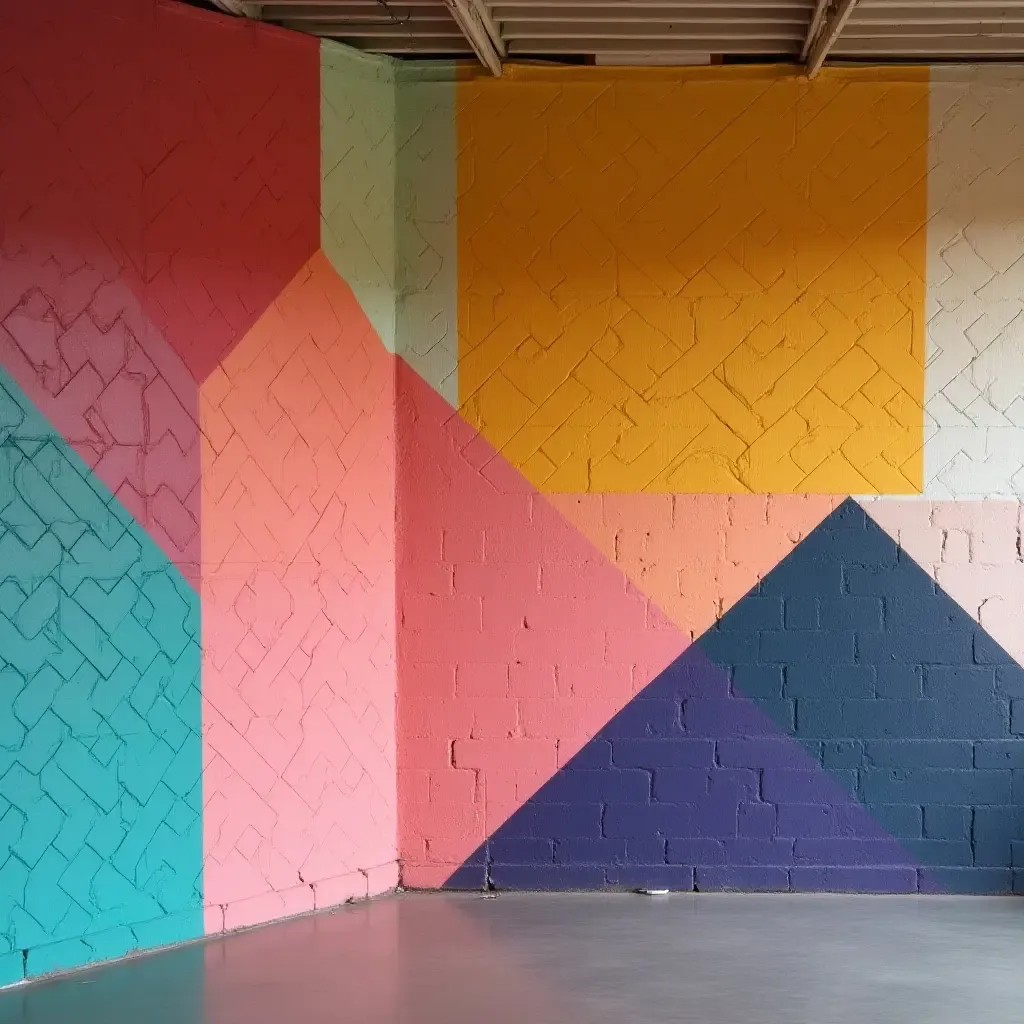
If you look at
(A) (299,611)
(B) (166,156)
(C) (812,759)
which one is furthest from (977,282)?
(B) (166,156)

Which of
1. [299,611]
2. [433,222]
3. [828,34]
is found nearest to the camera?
[828,34]

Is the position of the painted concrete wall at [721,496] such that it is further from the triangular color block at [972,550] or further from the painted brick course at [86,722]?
the painted brick course at [86,722]

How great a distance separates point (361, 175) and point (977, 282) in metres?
2.45

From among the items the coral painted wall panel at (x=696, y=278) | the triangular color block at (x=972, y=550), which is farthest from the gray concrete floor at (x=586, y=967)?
the coral painted wall panel at (x=696, y=278)

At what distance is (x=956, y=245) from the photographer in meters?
4.77

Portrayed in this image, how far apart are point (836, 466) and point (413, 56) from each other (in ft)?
7.66

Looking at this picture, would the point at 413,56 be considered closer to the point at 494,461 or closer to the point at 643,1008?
the point at 494,461

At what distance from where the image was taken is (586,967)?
12.7 feet

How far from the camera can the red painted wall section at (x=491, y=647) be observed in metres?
4.79

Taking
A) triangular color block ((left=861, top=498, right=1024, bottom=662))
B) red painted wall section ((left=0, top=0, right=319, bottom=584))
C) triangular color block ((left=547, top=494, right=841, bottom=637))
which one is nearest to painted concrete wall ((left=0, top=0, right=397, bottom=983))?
red painted wall section ((left=0, top=0, right=319, bottom=584))

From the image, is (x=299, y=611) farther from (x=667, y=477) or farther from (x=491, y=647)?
(x=667, y=477)

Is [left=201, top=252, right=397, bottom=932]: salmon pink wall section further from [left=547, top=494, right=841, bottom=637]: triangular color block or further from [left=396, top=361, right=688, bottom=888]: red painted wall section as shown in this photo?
[left=547, top=494, right=841, bottom=637]: triangular color block

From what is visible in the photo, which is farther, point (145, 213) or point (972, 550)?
point (972, 550)

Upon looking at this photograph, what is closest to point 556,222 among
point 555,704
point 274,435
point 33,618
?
point 274,435
